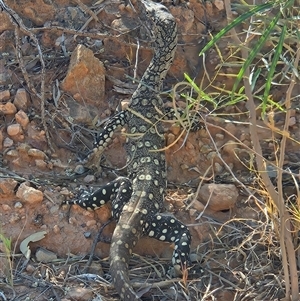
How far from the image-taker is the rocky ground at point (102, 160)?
15.2 ft

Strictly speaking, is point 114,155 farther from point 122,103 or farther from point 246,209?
point 246,209

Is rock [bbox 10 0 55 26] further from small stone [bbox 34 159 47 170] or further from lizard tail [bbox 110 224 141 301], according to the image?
lizard tail [bbox 110 224 141 301]

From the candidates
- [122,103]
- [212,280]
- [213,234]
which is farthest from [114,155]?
[212,280]

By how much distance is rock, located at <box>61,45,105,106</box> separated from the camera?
6000mm

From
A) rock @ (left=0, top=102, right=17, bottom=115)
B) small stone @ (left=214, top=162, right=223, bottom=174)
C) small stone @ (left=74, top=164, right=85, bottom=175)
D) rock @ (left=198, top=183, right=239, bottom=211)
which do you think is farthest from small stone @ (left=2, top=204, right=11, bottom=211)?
small stone @ (left=214, top=162, right=223, bottom=174)

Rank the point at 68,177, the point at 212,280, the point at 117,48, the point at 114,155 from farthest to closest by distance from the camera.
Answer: the point at 117,48 → the point at 114,155 → the point at 68,177 → the point at 212,280

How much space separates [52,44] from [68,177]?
1646mm

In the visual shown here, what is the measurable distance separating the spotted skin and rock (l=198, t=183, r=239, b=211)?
370 millimetres

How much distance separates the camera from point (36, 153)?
5.48 m

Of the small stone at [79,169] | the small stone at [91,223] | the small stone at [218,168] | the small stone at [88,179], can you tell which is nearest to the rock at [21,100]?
the small stone at [79,169]

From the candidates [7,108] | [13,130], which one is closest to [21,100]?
[7,108]

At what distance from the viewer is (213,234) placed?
5.05m

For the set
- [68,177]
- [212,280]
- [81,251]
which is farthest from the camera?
[68,177]

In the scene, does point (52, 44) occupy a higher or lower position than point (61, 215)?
higher
